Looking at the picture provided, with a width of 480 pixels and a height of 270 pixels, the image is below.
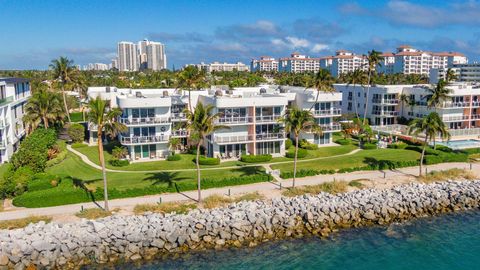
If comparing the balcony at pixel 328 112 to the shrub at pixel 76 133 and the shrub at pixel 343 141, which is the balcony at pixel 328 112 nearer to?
the shrub at pixel 343 141

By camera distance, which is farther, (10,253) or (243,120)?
(243,120)

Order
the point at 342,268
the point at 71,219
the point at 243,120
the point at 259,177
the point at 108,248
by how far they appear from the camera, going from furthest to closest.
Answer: the point at 243,120, the point at 259,177, the point at 71,219, the point at 108,248, the point at 342,268

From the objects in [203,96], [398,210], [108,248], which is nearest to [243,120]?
[203,96]

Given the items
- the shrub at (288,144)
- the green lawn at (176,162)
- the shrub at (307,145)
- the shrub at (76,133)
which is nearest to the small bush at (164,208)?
the green lawn at (176,162)

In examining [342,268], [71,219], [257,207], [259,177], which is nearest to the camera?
[342,268]

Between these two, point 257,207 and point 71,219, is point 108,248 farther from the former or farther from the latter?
point 257,207

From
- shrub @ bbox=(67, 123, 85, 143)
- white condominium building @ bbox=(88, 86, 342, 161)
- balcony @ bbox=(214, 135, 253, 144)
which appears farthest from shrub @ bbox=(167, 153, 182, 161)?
shrub @ bbox=(67, 123, 85, 143)
